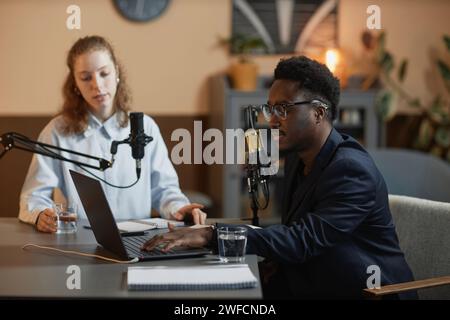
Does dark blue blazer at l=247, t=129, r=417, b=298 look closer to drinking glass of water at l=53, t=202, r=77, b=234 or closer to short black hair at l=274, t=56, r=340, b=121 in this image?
short black hair at l=274, t=56, r=340, b=121

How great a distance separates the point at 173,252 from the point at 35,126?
316cm

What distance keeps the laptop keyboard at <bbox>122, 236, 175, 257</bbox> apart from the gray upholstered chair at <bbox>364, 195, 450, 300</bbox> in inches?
33.1

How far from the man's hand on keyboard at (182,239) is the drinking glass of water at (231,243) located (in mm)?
48

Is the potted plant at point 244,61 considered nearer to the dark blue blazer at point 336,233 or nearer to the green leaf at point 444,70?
the green leaf at point 444,70

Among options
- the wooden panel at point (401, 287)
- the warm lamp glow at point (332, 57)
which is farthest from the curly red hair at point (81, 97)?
the warm lamp glow at point (332, 57)

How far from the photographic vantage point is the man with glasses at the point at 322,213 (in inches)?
73.3

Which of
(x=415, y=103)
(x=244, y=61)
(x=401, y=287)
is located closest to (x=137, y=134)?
(x=401, y=287)

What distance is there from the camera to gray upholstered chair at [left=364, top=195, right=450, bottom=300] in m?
2.19

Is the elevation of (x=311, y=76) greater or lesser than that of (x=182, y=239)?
greater

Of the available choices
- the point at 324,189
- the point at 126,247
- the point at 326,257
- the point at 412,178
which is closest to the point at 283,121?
the point at 324,189

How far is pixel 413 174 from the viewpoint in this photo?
419 centimetres

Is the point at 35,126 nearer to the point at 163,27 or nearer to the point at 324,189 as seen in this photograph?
the point at 163,27

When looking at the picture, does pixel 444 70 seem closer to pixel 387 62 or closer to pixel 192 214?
pixel 387 62

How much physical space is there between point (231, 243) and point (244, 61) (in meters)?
3.12
